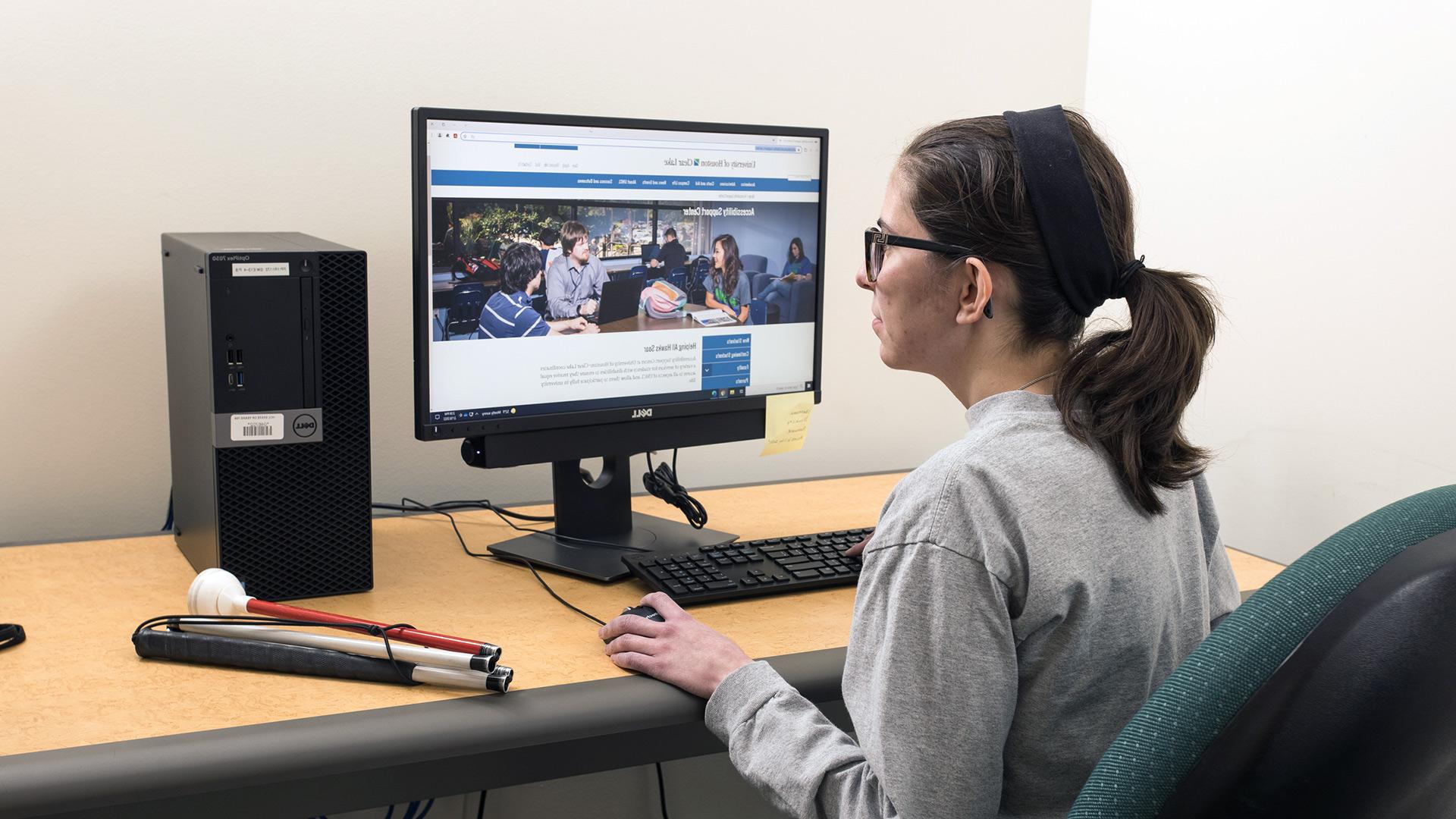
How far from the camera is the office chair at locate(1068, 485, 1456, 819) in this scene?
59 cm

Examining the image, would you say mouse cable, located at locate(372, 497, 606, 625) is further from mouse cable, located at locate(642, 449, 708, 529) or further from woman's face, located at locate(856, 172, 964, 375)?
woman's face, located at locate(856, 172, 964, 375)

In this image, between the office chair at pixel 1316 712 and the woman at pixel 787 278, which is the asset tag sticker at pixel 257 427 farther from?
the office chair at pixel 1316 712

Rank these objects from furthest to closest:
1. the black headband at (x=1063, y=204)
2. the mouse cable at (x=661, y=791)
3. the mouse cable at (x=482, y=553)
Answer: the mouse cable at (x=661, y=791) → the mouse cable at (x=482, y=553) → the black headband at (x=1063, y=204)

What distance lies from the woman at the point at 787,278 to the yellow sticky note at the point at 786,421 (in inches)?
4.4

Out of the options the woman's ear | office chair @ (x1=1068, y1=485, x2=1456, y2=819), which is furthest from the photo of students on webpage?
office chair @ (x1=1068, y1=485, x2=1456, y2=819)

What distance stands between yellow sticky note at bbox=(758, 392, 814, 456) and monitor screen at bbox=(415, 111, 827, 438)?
2 centimetres

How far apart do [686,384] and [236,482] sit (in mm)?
528

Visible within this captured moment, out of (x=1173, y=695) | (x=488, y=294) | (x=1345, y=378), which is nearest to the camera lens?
(x=1173, y=695)

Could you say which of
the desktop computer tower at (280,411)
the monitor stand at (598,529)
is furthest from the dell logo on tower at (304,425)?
the monitor stand at (598,529)

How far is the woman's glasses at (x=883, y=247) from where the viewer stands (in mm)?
968

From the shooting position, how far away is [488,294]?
131 centimetres

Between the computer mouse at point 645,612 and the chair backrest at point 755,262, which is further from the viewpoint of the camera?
the chair backrest at point 755,262

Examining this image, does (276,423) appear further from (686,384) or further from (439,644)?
(686,384)

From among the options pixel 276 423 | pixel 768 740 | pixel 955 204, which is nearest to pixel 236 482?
pixel 276 423
